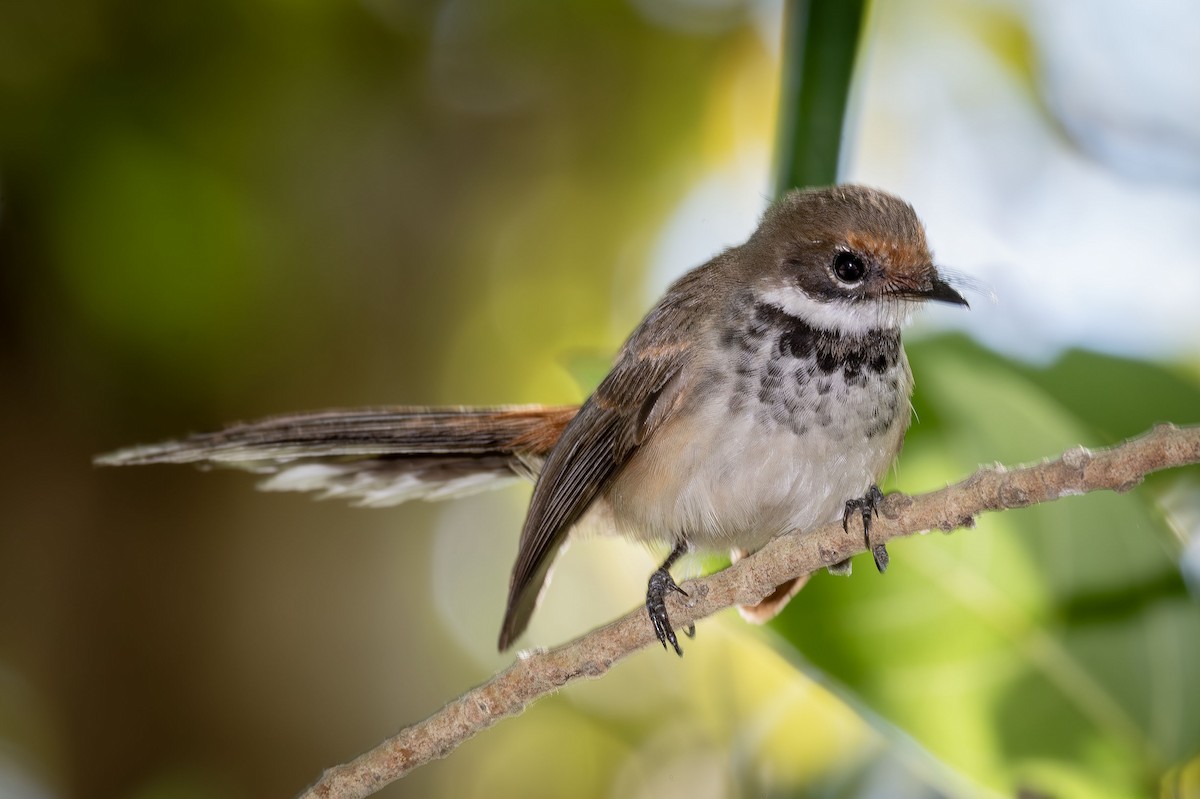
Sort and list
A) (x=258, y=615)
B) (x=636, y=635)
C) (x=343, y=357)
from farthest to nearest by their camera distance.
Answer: (x=343, y=357), (x=258, y=615), (x=636, y=635)

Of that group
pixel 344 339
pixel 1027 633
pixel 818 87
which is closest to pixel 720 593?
pixel 1027 633

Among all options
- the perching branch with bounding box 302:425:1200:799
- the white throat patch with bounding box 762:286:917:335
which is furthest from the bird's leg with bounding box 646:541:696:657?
the white throat patch with bounding box 762:286:917:335

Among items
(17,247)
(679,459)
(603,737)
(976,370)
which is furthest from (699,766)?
(17,247)

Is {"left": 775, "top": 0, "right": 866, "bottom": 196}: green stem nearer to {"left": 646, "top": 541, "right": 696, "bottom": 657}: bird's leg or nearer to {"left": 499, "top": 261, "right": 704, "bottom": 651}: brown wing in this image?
{"left": 499, "top": 261, "right": 704, "bottom": 651}: brown wing

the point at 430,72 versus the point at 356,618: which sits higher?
the point at 430,72

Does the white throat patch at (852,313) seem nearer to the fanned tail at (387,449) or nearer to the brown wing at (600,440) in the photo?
the brown wing at (600,440)

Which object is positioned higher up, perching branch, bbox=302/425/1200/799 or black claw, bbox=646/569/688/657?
perching branch, bbox=302/425/1200/799

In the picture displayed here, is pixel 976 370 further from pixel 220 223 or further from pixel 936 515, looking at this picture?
pixel 220 223

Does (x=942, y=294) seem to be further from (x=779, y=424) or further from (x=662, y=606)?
(x=662, y=606)
